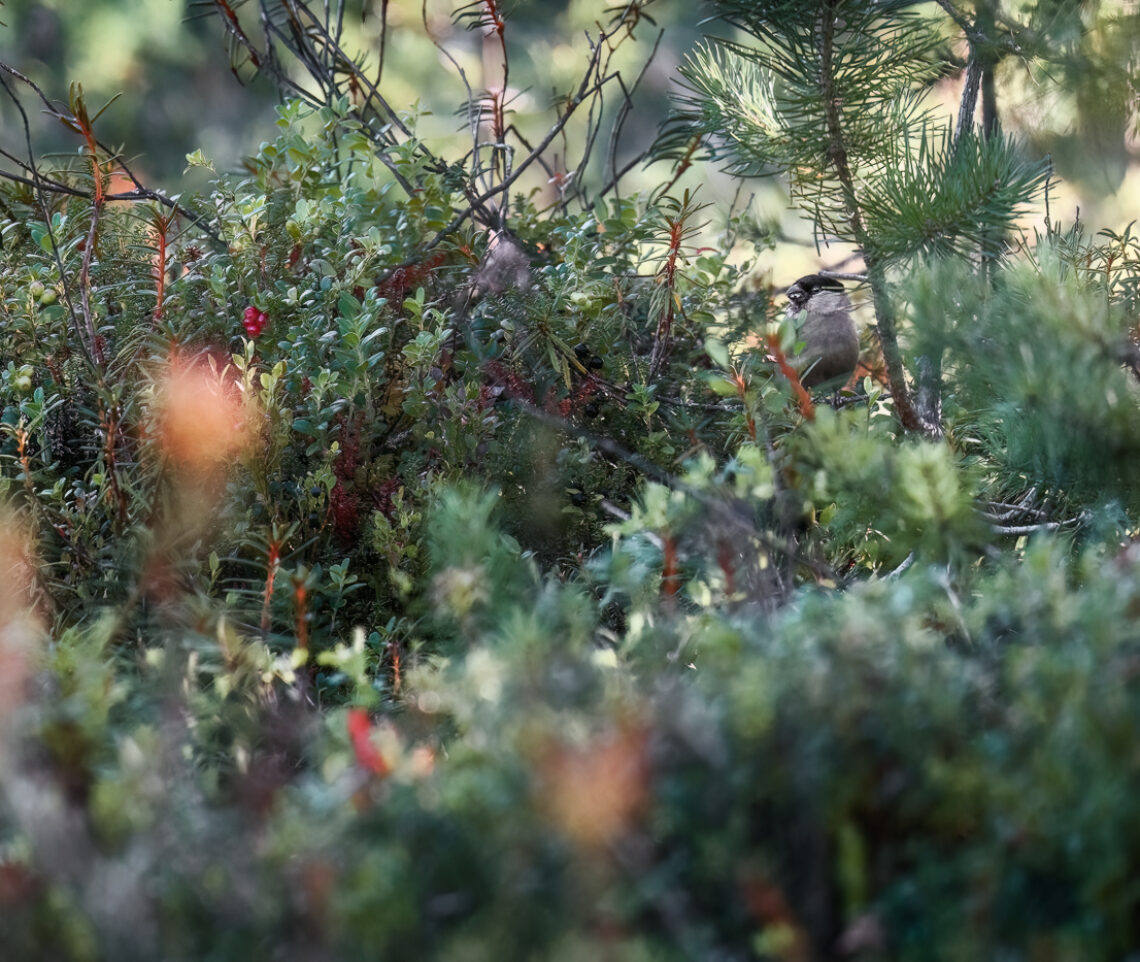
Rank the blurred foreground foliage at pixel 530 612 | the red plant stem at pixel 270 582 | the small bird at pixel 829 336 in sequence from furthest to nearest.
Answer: the small bird at pixel 829 336
the red plant stem at pixel 270 582
the blurred foreground foliage at pixel 530 612

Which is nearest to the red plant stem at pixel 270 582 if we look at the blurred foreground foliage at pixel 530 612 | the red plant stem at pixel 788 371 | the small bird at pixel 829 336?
the blurred foreground foliage at pixel 530 612

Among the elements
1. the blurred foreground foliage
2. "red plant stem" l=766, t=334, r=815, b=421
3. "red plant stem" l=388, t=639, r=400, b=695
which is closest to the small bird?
the blurred foreground foliage

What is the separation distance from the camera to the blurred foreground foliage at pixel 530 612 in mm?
509

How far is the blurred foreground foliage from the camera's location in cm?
51

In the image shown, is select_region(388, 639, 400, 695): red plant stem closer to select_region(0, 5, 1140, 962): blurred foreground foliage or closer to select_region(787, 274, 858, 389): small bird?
select_region(0, 5, 1140, 962): blurred foreground foliage

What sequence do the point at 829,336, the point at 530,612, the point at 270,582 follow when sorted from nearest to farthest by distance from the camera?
the point at 530,612
the point at 270,582
the point at 829,336

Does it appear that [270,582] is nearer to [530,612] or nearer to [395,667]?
[395,667]

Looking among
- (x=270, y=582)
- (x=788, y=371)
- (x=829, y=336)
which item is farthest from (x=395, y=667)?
(x=829, y=336)

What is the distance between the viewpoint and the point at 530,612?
81 centimetres

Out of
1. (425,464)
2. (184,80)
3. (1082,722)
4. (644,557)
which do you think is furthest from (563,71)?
(1082,722)

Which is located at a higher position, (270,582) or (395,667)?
(270,582)

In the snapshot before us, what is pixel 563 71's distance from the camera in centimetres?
381

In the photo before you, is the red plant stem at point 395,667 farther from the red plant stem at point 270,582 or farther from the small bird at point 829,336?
the small bird at point 829,336

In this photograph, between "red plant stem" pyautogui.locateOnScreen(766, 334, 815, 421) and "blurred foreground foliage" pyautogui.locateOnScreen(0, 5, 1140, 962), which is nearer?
"blurred foreground foliage" pyautogui.locateOnScreen(0, 5, 1140, 962)
